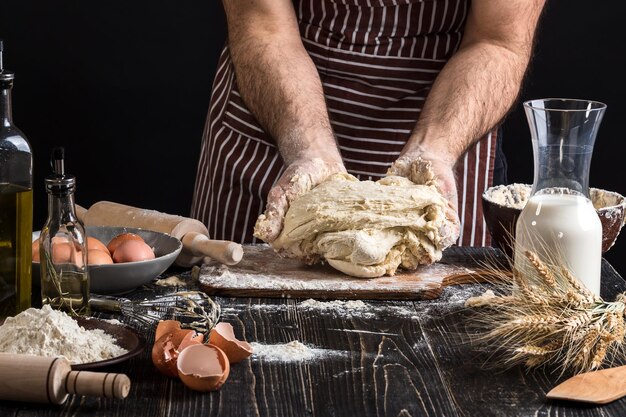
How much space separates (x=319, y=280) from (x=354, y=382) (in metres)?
0.50

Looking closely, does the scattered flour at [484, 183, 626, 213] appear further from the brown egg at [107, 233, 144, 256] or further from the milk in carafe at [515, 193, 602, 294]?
the brown egg at [107, 233, 144, 256]

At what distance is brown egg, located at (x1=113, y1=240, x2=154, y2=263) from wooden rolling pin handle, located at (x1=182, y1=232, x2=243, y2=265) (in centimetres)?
11

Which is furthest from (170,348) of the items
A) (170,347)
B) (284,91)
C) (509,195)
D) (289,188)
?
(284,91)

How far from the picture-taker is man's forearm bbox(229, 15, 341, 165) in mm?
2152

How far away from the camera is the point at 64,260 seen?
1555 millimetres

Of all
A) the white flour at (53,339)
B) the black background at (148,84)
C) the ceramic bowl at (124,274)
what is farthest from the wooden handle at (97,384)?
the black background at (148,84)

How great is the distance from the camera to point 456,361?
4.62 feet

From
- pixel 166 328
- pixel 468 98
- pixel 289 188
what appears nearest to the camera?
pixel 166 328

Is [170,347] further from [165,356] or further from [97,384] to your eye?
[97,384]

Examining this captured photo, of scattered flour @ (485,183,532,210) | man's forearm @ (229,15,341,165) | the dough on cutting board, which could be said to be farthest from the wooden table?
man's forearm @ (229,15,341,165)

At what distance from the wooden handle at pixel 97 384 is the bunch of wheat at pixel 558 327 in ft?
1.70

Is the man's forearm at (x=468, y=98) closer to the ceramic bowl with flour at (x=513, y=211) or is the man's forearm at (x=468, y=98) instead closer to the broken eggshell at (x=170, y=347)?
the ceramic bowl with flour at (x=513, y=211)

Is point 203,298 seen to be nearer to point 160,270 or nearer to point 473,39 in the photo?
point 160,270

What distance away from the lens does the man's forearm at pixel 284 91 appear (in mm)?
2152
